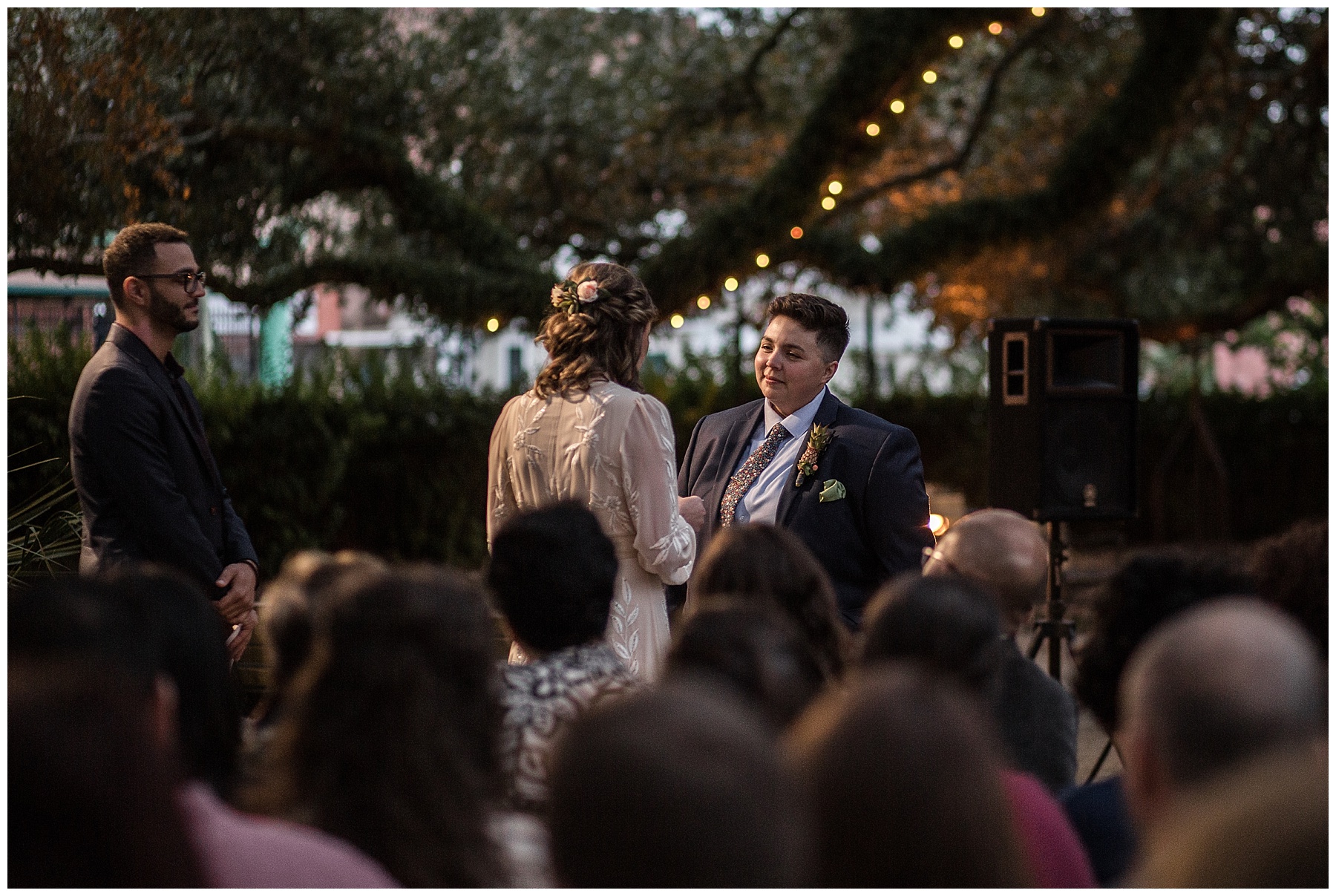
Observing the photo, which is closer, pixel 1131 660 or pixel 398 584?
pixel 398 584

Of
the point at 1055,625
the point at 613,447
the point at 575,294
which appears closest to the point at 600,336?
the point at 575,294

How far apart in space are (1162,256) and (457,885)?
47.5ft

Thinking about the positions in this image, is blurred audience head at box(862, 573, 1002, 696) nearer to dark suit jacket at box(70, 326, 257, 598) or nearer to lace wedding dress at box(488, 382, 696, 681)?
lace wedding dress at box(488, 382, 696, 681)

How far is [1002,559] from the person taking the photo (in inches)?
94.8

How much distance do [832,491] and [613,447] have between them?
0.67m

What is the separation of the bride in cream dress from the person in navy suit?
34cm

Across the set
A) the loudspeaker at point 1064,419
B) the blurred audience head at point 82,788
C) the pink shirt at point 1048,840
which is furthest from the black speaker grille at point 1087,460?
the blurred audience head at point 82,788

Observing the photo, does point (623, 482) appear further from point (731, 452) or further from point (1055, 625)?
point (1055, 625)

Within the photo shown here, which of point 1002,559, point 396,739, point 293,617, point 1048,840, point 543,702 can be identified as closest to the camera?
point 396,739

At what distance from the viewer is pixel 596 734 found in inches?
47.8

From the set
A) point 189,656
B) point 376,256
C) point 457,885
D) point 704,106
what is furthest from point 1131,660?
point 704,106

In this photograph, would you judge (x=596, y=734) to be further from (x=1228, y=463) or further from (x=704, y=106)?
(x=1228, y=463)

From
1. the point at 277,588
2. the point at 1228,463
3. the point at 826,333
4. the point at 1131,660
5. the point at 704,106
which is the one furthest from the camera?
the point at 1228,463

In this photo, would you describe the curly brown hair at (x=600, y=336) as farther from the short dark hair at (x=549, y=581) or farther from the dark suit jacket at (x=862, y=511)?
the short dark hair at (x=549, y=581)
